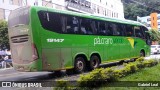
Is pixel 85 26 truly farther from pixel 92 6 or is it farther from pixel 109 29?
pixel 92 6

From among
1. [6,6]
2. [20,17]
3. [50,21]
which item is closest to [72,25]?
[50,21]

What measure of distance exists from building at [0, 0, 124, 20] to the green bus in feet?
73.6

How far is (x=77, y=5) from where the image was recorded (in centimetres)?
5016

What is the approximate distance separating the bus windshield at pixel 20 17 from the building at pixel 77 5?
2399 centimetres

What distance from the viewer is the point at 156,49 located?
35781 mm

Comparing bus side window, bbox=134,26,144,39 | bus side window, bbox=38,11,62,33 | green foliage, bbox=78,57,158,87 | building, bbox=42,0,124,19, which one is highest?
building, bbox=42,0,124,19

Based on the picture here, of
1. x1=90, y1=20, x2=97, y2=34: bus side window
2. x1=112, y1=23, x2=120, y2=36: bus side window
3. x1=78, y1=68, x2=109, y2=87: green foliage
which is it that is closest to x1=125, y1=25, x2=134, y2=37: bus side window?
x1=112, y1=23, x2=120, y2=36: bus side window

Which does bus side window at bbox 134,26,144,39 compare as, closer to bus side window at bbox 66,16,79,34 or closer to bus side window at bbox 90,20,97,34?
bus side window at bbox 90,20,97,34

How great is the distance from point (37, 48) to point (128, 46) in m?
8.38

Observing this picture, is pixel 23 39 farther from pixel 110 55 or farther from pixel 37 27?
pixel 110 55

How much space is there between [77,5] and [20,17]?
128ft

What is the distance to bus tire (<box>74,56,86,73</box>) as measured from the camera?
43.4 feet

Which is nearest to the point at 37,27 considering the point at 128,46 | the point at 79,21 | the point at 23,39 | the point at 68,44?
A: the point at 23,39

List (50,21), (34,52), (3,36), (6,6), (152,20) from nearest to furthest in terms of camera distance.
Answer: (34,52) → (50,21) → (3,36) → (6,6) → (152,20)
